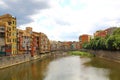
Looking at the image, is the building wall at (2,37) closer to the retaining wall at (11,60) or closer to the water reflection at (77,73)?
the retaining wall at (11,60)

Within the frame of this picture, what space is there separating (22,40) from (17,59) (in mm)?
23484

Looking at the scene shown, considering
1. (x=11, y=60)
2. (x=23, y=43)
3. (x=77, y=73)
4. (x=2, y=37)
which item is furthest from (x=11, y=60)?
(x=23, y=43)

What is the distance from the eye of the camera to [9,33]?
8731 cm

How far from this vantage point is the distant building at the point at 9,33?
83312 mm

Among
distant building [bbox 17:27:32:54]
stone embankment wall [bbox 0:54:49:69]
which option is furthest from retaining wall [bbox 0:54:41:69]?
distant building [bbox 17:27:32:54]

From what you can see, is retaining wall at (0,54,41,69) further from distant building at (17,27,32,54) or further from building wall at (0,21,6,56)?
distant building at (17,27,32,54)

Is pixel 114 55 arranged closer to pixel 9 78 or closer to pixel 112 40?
pixel 112 40

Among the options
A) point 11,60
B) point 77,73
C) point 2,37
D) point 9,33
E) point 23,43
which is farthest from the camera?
point 23,43

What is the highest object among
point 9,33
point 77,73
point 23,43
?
point 9,33

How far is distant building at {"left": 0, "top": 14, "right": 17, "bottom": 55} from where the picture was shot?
83.3 metres

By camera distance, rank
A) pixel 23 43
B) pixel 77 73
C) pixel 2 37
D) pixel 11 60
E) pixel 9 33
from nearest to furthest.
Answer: pixel 77 73, pixel 11 60, pixel 2 37, pixel 9 33, pixel 23 43

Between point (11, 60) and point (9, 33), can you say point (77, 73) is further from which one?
point (9, 33)

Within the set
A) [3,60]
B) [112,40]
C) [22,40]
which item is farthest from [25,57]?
[112,40]

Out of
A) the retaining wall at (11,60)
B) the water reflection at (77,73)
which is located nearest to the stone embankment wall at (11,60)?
the retaining wall at (11,60)
